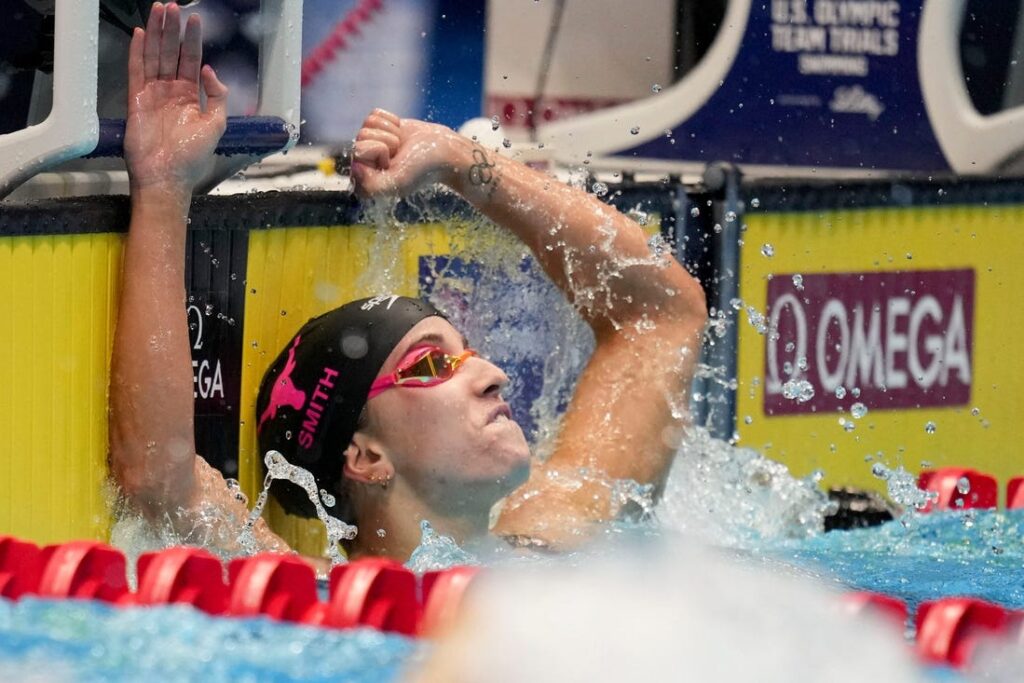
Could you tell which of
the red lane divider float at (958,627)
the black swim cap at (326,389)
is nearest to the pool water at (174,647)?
the red lane divider float at (958,627)

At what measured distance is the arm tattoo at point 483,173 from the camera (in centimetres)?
300

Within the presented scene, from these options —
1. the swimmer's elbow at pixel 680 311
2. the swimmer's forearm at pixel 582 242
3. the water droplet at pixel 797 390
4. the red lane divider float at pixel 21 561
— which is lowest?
the water droplet at pixel 797 390

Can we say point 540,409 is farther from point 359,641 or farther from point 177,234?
point 359,641

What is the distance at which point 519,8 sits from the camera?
24.9ft

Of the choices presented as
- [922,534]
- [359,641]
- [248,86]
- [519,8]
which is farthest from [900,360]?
[519,8]

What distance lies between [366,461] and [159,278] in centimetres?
43

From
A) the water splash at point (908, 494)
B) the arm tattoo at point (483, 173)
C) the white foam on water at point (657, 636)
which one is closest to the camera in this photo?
the white foam on water at point (657, 636)

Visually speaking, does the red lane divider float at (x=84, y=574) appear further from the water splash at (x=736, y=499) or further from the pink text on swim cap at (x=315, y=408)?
the water splash at (x=736, y=499)

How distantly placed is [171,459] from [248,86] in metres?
1.45

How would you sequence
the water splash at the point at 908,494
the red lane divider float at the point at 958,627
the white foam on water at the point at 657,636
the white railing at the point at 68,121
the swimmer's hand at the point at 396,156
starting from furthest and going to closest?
the water splash at the point at 908,494, the swimmer's hand at the point at 396,156, the white railing at the point at 68,121, the red lane divider float at the point at 958,627, the white foam on water at the point at 657,636

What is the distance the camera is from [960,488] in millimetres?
3479

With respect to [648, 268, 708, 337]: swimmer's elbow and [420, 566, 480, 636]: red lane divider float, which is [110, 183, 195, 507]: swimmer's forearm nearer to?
[420, 566, 480, 636]: red lane divider float

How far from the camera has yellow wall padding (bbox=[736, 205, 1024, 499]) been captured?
385 cm

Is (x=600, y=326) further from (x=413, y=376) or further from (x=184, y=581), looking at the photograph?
(x=184, y=581)
